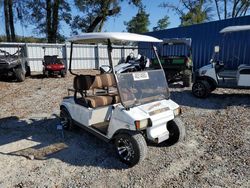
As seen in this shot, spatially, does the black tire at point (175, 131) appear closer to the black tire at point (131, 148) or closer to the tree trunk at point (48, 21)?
the black tire at point (131, 148)

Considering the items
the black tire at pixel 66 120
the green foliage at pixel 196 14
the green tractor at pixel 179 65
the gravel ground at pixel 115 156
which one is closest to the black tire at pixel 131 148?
the gravel ground at pixel 115 156

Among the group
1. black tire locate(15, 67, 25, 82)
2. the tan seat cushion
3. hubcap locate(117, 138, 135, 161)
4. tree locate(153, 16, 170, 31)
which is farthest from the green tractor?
tree locate(153, 16, 170, 31)

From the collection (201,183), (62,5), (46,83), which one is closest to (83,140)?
(201,183)

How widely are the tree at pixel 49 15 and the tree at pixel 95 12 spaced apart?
1.39m

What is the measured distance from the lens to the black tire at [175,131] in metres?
3.49

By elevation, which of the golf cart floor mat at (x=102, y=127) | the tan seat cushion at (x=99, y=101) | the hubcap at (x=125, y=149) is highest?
the tan seat cushion at (x=99, y=101)

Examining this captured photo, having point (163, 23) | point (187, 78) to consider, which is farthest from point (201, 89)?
point (163, 23)

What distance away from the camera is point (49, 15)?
57.6 ft

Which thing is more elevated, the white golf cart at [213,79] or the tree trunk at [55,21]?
the tree trunk at [55,21]

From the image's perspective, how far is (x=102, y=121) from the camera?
3.79 meters

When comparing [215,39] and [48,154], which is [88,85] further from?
[215,39]

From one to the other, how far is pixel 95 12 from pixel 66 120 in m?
16.8

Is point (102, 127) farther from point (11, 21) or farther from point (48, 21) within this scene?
point (11, 21)

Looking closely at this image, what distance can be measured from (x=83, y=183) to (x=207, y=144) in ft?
6.93
